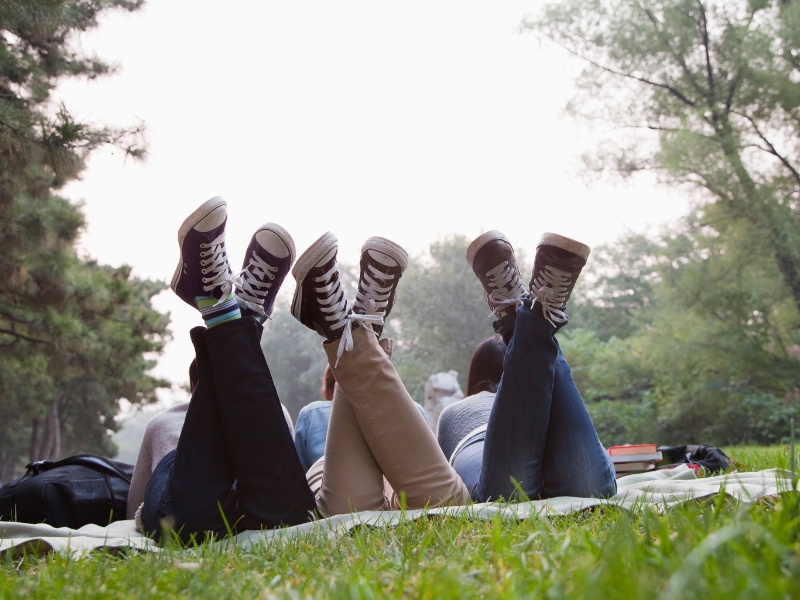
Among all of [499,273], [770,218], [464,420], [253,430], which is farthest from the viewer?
[770,218]

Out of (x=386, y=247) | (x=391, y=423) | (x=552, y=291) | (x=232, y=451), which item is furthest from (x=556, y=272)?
(x=232, y=451)

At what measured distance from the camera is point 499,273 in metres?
2.11

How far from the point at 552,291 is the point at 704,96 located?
10423 mm

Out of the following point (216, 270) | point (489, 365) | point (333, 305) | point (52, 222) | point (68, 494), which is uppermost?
point (52, 222)

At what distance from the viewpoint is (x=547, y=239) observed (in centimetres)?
200

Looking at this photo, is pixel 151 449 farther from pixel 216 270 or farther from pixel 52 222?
pixel 52 222

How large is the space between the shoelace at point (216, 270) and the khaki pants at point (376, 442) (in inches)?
12.7

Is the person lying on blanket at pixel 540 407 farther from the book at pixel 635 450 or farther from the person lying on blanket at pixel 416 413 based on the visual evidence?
the book at pixel 635 450

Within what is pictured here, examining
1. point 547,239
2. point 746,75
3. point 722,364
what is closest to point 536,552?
point 547,239

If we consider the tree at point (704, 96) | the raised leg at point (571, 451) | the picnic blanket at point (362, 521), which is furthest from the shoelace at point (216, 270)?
the tree at point (704, 96)

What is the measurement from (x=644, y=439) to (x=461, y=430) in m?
10.4

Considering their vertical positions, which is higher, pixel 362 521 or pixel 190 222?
pixel 190 222

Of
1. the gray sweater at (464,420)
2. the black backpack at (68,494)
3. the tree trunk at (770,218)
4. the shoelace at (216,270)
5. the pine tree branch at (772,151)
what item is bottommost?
the black backpack at (68,494)

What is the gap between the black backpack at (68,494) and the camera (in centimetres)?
221
